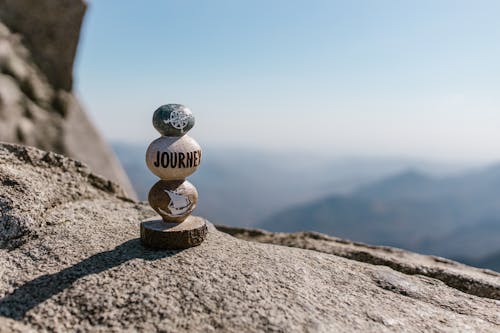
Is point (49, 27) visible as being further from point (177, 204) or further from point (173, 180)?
point (177, 204)

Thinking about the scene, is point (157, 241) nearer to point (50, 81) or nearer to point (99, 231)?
point (99, 231)

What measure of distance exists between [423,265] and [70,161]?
544 cm

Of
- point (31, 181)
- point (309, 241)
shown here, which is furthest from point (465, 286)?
point (31, 181)

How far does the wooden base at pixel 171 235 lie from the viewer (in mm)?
4535

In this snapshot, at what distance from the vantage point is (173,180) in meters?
4.90

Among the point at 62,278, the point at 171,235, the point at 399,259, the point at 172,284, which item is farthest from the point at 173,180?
the point at 399,259

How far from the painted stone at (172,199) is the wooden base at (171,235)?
0.44ft

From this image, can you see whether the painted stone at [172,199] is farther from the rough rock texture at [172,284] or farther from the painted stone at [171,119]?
the painted stone at [171,119]

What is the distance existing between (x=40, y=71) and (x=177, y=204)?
1468 centimetres

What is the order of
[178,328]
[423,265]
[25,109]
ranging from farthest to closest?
[25,109]
[423,265]
[178,328]

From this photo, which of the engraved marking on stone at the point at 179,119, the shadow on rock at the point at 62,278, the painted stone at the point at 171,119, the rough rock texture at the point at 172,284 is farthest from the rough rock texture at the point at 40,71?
the shadow on rock at the point at 62,278

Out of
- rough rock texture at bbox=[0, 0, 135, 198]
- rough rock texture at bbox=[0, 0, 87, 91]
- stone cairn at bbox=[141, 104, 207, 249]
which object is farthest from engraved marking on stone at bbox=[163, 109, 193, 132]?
rough rock texture at bbox=[0, 0, 87, 91]

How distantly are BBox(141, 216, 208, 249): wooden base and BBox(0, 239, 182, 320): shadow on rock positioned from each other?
0.09 metres

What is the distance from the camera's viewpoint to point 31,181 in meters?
5.21
